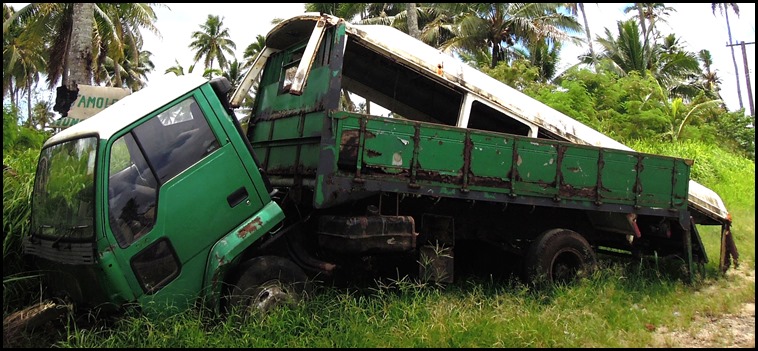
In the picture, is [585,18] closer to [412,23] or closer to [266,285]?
[412,23]

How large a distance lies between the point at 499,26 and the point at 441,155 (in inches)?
786

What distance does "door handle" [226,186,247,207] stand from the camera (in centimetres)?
471

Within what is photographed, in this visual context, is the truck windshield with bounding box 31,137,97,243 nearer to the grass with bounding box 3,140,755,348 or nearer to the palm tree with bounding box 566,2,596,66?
the grass with bounding box 3,140,755,348

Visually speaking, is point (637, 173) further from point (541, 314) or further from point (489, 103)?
point (541, 314)

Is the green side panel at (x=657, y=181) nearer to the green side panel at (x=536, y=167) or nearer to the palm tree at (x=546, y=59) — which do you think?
the green side panel at (x=536, y=167)

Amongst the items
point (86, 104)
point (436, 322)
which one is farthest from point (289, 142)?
point (436, 322)

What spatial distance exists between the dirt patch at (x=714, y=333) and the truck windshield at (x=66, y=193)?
4881mm

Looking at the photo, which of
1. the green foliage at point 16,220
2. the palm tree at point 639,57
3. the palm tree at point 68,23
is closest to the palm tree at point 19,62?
the palm tree at point 68,23

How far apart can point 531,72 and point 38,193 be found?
54.7 feet

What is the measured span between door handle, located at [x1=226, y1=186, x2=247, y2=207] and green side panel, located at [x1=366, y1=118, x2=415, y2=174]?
3.62ft

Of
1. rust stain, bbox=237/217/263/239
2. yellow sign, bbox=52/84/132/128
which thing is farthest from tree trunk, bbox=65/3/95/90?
rust stain, bbox=237/217/263/239

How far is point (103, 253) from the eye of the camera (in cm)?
406

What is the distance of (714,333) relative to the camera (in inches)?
201

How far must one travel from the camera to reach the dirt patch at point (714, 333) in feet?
15.8
